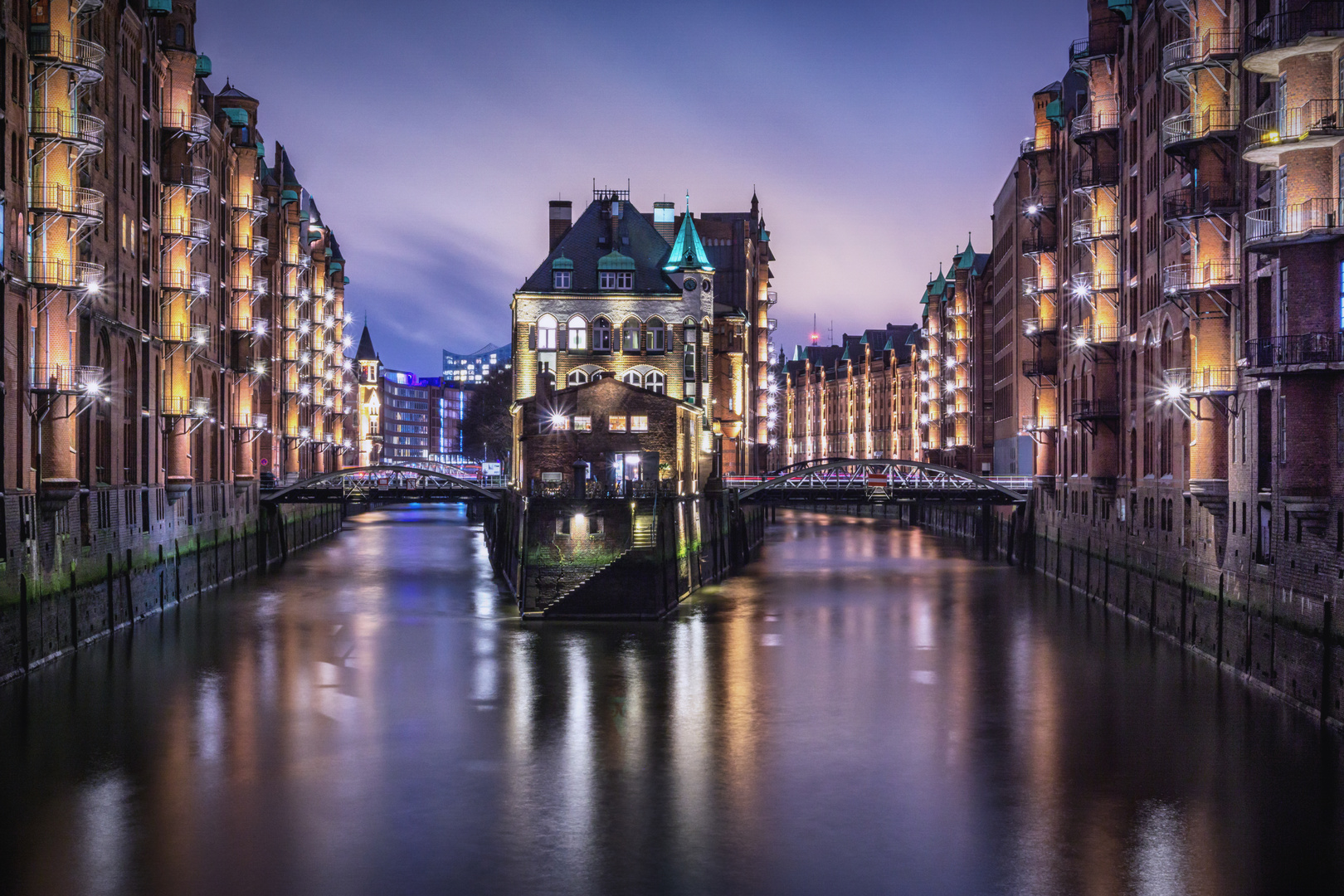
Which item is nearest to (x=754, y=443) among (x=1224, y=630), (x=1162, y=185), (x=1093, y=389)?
(x=1093, y=389)

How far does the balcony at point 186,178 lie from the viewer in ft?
184

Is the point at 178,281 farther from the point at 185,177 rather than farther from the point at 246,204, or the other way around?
the point at 246,204

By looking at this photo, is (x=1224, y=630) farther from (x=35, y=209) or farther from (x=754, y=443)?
(x=754, y=443)

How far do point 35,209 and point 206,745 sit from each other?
17311mm

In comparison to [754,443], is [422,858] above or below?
below

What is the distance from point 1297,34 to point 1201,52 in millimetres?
7450

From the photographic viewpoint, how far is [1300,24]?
3153 centimetres

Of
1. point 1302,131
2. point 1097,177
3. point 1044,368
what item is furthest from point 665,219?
point 1302,131

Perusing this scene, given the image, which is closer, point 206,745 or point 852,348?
point 206,745

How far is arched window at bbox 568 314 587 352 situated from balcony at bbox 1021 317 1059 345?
2503 centimetres

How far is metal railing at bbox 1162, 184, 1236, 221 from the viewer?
39.4 m

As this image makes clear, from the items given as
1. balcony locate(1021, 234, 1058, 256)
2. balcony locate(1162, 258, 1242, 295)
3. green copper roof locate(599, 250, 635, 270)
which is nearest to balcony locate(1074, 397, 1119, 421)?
balcony locate(1021, 234, 1058, 256)

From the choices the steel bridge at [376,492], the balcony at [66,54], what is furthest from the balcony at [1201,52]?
the steel bridge at [376,492]

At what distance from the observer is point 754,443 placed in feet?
359
